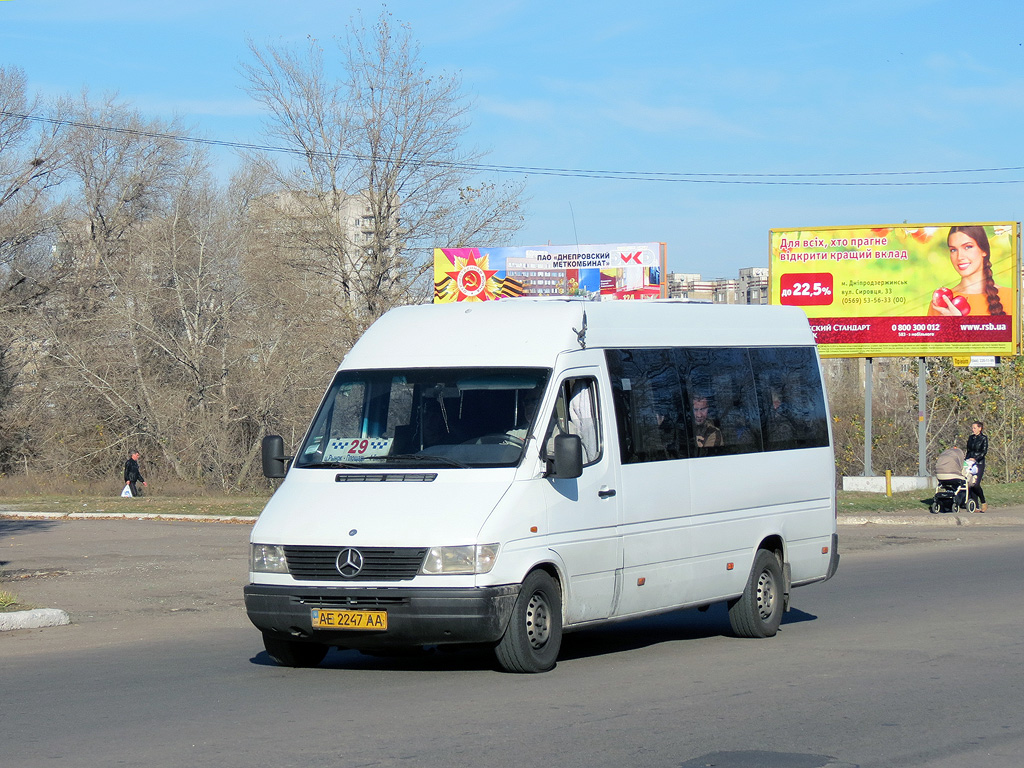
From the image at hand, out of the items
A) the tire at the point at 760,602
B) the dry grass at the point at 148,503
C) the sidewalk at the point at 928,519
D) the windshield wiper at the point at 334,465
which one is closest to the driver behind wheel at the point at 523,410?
the windshield wiper at the point at 334,465

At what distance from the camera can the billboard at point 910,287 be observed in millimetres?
32531

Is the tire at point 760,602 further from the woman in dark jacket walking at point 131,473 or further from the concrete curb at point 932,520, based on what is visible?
the woman in dark jacket walking at point 131,473

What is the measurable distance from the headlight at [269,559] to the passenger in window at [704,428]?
3820 millimetres

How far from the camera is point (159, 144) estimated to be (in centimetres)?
5341

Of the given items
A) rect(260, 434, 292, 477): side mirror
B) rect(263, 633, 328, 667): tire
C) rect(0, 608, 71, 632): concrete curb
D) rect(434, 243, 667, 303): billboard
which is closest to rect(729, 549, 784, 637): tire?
rect(263, 633, 328, 667): tire

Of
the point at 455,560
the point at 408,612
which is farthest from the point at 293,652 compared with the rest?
the point at 455,560

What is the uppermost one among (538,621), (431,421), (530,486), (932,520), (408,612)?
(431,421)

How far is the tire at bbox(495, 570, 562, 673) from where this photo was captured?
864 cm

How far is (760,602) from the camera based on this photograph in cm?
1141

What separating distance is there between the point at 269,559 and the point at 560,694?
87.9 inches

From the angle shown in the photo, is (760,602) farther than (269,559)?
Yes

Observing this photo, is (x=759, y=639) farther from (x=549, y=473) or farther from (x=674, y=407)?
(x=549, y=473)

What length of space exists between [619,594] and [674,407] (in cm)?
180

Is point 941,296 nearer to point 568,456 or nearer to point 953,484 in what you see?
point 953,484
